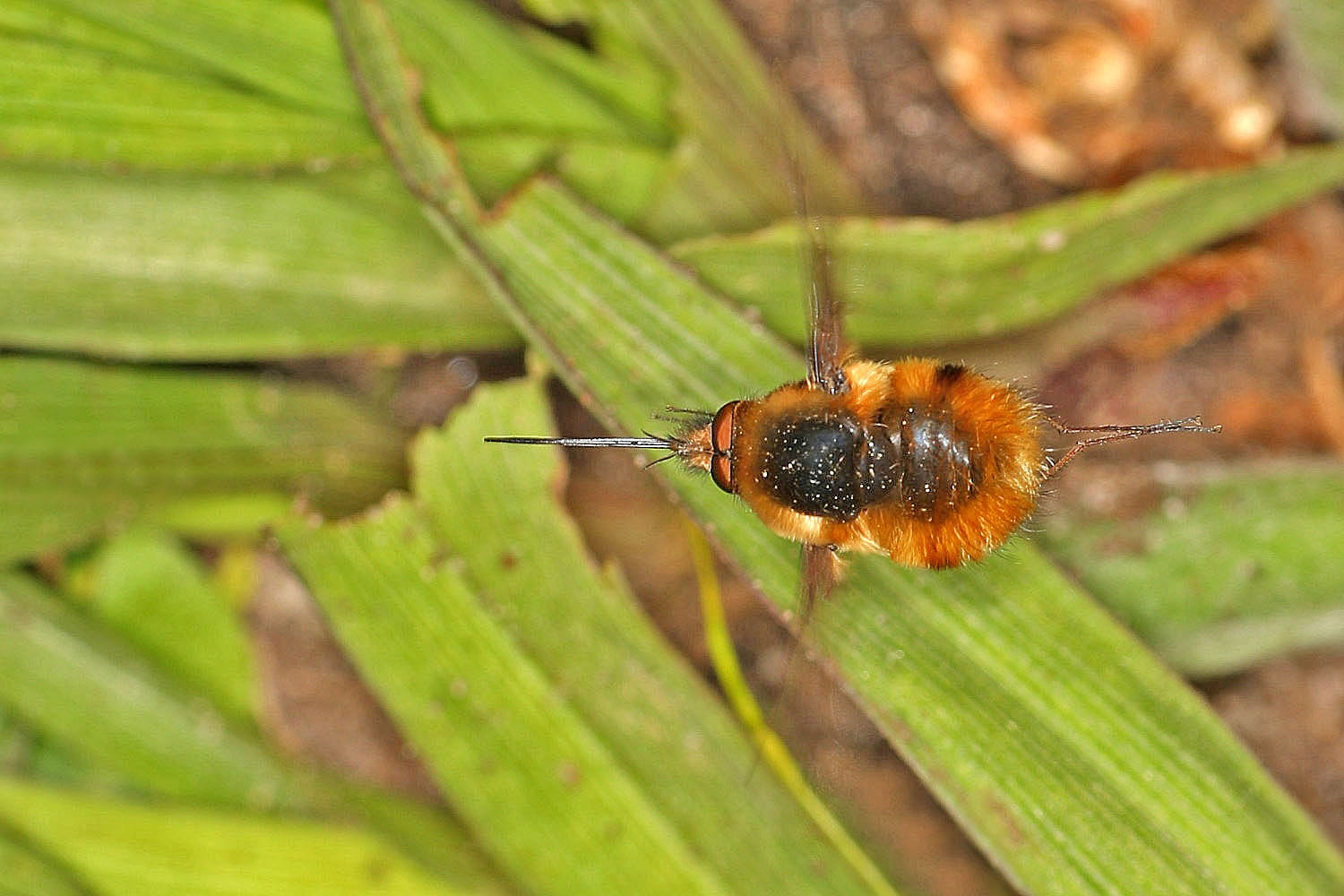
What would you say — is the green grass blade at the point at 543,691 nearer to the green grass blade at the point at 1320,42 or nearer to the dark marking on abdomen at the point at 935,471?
the dark marking on abdomen at the point at 935,471

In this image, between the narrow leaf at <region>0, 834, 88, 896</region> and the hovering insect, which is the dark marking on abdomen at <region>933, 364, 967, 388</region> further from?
the narrow leaf at <region>0, 834, 88, 896</region>

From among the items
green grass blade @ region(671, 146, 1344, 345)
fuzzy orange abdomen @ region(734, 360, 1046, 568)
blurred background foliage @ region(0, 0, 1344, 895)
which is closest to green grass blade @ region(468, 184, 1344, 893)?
blurred background foliage @ region(0, 0, 1344, 895)

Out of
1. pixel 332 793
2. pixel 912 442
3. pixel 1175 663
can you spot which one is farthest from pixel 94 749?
pixel 1175 663

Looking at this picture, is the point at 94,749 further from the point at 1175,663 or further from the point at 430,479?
the point at 1175,663

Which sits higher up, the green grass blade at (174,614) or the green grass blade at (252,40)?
the green grass blade at (252,40)

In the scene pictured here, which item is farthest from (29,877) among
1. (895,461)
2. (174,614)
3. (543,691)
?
(895,461)

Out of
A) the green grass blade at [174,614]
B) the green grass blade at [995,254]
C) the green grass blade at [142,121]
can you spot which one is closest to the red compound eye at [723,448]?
the green grass blade at [995,254]
